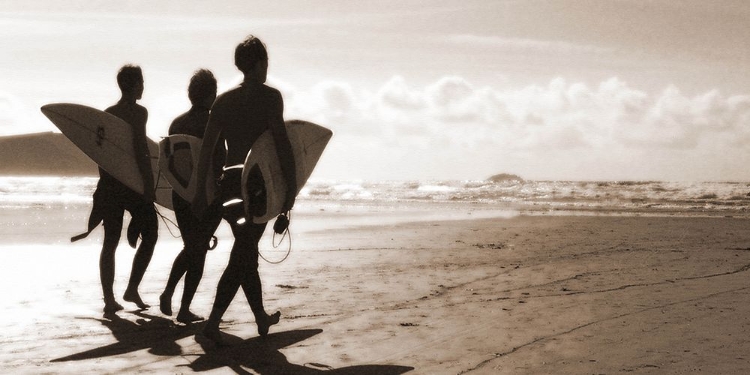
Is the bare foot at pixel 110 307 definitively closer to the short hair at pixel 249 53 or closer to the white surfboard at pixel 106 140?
the white surfboard at pixel 106 140

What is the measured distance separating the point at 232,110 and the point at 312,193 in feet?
109

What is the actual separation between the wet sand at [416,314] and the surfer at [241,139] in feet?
1.46

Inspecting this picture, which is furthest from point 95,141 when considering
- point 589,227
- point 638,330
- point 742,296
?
point 589,227

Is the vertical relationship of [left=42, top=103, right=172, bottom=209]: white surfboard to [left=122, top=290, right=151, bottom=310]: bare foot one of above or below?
above

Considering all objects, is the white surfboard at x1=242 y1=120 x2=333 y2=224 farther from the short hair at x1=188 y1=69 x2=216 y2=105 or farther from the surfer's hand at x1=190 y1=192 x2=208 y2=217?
the short hair at x1=188 y1=69 x2=216 y2=105

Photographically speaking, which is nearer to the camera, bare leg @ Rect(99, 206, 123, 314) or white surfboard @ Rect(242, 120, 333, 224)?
white surfboard @ Rect(242, 120, 333, 224)

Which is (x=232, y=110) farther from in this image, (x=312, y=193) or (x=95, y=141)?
(x=312, y=193)

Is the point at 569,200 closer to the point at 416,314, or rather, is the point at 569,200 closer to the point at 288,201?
the point at 416,314

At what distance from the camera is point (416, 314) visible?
565 cm

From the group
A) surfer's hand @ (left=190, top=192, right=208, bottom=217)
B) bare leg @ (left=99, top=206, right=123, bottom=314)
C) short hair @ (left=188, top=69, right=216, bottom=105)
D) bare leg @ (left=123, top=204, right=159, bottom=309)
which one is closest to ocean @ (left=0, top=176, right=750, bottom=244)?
bare leg @ (left=123, top=204, right=159, bottom=309)

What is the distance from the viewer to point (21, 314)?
5.48 metres

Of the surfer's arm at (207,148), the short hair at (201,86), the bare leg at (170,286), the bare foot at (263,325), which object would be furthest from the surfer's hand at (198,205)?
the short hair at (201,86)

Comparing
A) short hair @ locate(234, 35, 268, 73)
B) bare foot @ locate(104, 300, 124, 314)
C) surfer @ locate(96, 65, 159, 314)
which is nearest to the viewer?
short hair @ locate(234, 35, 268, 73)

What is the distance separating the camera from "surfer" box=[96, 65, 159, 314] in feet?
19.2
